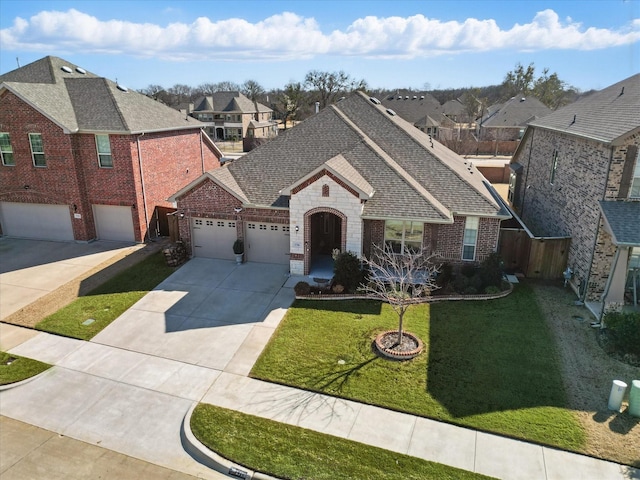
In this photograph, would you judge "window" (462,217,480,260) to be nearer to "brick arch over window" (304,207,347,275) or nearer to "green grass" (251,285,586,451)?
"green grass" (251,285,586,451)

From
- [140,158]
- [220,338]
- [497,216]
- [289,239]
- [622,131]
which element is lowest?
[220,338]

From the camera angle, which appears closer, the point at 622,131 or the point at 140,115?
the point at 622,131

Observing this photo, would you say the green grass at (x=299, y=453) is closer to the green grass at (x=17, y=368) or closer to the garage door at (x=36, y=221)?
the green grass at (x=17, y=368)

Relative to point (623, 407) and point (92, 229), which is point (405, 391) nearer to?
point (623, 407)

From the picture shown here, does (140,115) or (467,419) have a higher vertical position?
(140,115)

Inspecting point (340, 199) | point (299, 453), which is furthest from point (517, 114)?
point (299, 453)

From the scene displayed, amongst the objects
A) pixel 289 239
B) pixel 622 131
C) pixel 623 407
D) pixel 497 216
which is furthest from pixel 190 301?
pixel 622 131
